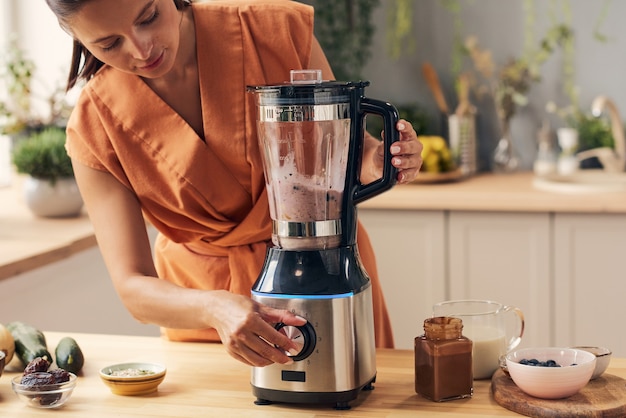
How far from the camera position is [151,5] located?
133cm

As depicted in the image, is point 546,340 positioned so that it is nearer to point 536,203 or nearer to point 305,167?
point 536,203

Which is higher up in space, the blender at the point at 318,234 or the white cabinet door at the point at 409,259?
the blender at the point at 318,234

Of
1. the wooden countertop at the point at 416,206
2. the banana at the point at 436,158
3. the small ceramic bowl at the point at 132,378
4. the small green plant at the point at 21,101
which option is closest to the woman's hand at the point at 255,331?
the small ceramic bowl at the point at 132,378

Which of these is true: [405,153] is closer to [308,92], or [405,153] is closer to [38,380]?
[308,92]

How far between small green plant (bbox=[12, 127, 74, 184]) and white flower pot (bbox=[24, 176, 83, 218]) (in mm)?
20

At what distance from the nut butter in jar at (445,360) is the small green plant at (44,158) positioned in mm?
1669

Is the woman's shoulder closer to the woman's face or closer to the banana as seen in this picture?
the woman's face

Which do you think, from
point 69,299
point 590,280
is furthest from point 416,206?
point 69,299

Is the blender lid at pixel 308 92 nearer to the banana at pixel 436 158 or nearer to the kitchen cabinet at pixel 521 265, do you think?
the kitchen cabinet at pixel 521 265

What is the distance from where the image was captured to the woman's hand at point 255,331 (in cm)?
119

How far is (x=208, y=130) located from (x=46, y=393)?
0.48 m

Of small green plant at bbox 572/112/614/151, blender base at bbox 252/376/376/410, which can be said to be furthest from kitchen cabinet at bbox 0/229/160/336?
small green plant at bbox 572/112/614/151

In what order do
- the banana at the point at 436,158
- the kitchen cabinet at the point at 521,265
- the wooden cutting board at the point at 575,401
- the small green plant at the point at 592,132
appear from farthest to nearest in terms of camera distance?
1. the small green plant at the point at 592,132
2. the banana at the point at 436,158
3. the kitchen cabinet at the point at 521,265
4. the wooden cutting board at the point at 575,401

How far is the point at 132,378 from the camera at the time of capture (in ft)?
4.25
